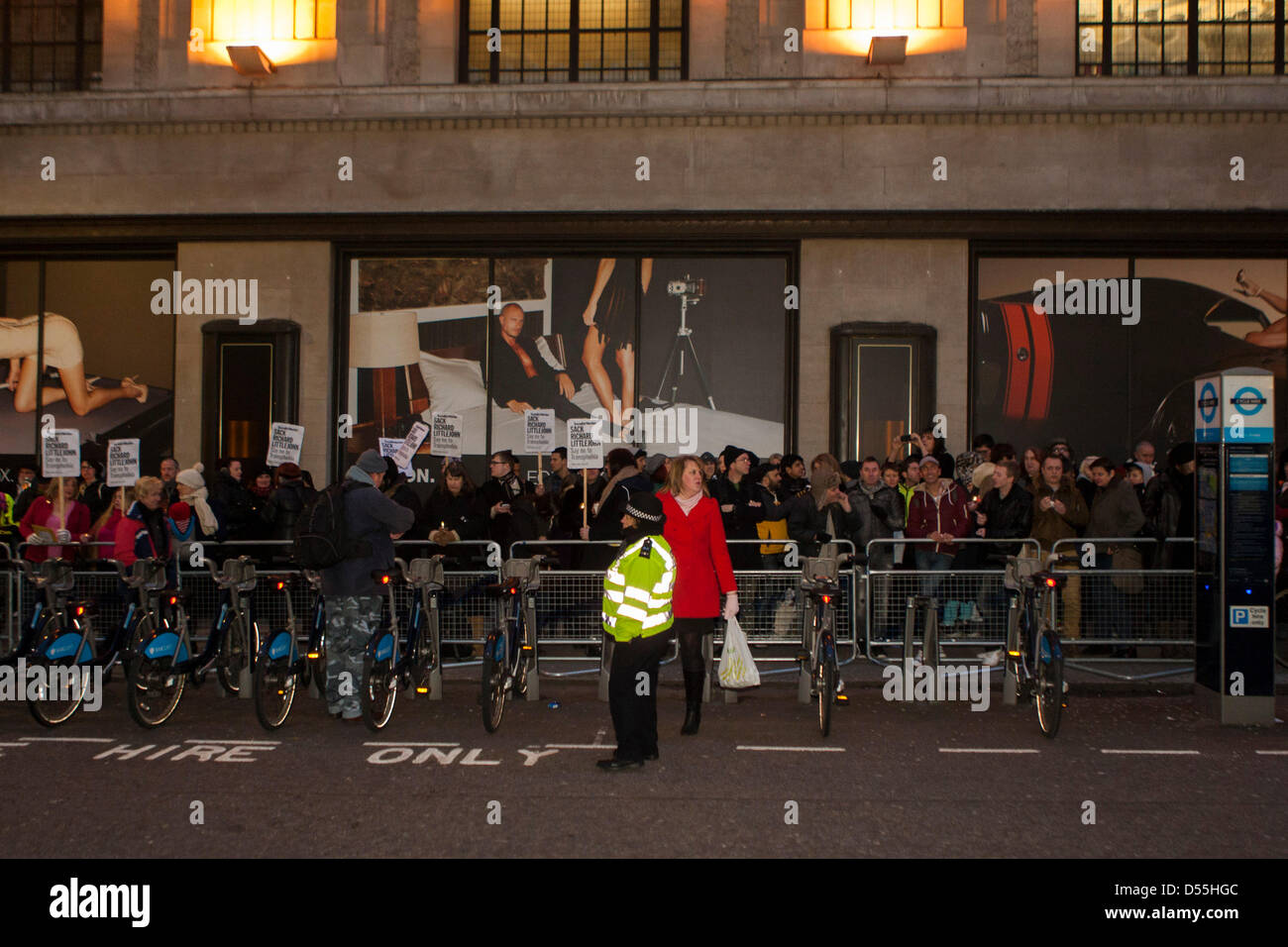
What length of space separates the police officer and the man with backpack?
222 centimetres

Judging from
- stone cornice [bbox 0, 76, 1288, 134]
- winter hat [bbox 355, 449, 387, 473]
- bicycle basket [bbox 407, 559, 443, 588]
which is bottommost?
bicycle basket [bbox 407, 559, 443, 588]

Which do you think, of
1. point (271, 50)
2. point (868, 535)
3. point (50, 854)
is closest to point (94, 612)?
point (50, 854)

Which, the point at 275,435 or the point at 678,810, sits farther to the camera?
the point at 275,435

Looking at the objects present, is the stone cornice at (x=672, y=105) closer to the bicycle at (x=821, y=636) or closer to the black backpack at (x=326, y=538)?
the bicycle at (x=821, y=636)

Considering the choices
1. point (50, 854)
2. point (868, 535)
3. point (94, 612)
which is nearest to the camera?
point (50, 854)

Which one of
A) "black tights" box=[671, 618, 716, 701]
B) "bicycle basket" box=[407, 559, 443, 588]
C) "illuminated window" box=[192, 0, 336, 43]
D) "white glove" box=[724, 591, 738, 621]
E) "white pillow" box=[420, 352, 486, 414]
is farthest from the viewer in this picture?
"illuminated window" box=[192, 0, 336, 43]

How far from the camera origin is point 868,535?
13211 millimetres

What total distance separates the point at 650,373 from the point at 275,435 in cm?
566

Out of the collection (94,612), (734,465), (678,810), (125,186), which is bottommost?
(678,810)

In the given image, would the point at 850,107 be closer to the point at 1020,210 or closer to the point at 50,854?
the point at 1020,210

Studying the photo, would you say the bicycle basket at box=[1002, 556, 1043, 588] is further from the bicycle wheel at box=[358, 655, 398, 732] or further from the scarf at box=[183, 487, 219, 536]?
the scarf at box=[183, 487, 219, 536]

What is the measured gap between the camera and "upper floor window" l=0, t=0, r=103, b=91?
18.2 meters

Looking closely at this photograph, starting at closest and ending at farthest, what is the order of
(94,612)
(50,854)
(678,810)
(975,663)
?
(50,854)
(678,810)
(94,612)
(975,663)

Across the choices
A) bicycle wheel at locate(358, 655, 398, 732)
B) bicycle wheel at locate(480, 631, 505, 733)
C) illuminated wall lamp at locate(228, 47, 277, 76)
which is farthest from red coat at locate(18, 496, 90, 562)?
illuminated wall lamp at locate(228, 47, 277, 76)
